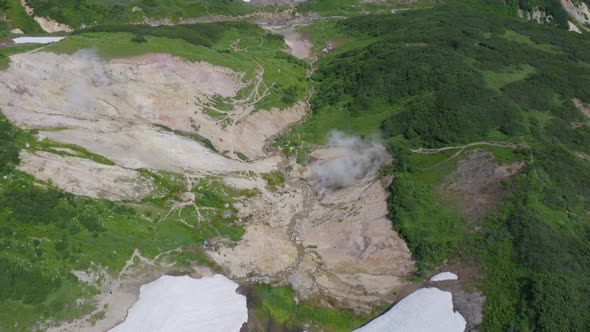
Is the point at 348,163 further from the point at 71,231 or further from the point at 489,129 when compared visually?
the point at 71,231

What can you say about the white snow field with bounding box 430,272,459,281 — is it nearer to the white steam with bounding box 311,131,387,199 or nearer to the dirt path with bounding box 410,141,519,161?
the dirt path with bounding box 410,141,519,161

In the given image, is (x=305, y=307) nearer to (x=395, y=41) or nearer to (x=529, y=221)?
(x=529, y=221)

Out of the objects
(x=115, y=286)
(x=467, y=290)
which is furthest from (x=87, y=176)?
(x=467, y=290)

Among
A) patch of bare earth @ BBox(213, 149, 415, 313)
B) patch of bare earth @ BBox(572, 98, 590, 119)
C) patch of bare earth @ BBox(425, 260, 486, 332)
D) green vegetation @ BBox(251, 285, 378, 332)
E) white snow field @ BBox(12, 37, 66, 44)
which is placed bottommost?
green vegetation @ BBox(251, 285, 378, 332)

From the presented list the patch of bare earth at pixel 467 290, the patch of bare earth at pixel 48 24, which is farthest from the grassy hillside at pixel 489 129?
the patch of bare earth at pixel 48 24

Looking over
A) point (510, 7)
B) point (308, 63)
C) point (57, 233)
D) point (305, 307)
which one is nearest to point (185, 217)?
point (57, 233)

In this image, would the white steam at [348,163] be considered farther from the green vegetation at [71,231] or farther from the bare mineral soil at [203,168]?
the green vegetation at [71,231]

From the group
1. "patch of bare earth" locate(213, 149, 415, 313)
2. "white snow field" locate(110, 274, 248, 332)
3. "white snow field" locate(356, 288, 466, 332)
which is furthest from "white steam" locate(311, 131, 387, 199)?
"white snow field" locate(110, 274, 248, 332)
